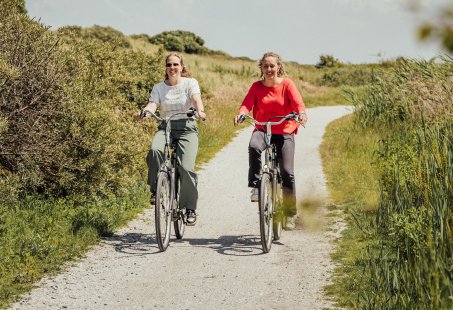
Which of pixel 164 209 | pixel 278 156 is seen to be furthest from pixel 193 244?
pixel 278 156

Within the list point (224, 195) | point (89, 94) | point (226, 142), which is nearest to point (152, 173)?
point (89, 94)

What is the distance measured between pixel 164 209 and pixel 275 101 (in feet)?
5.95

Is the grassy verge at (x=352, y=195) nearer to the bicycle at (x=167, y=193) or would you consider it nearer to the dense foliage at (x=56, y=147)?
the bicycle at (x=167, y=193)

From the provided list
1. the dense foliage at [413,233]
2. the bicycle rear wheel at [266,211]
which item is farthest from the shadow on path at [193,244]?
the dense foliage at [413,233]

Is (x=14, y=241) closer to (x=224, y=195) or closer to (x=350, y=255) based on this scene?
(x=350, y=255)

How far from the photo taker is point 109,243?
7.64 metres

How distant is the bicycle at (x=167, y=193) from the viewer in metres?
6.91

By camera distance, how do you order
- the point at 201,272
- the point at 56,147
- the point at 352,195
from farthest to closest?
the point at 352,195, the point at 56,147, the point at 201,272

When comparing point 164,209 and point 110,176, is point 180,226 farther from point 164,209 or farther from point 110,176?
point 110,176

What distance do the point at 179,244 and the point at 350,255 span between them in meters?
2.09

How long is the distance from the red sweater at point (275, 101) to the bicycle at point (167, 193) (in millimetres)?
820

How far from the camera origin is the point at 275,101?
7371 mm

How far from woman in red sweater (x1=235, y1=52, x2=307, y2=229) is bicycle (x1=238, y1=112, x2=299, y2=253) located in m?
0.09

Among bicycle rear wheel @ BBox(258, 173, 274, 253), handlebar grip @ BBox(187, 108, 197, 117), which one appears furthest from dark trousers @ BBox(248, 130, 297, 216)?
handlebar grip @ BBox(187, 108, 197, 117)
